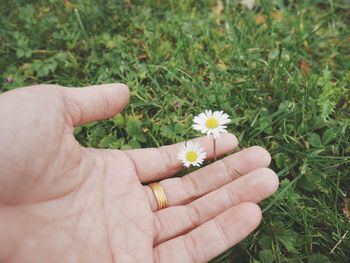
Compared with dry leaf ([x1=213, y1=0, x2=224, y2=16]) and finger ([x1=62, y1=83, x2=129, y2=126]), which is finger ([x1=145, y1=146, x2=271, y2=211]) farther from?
dry leaf ([x1=213, y1=0, x2=224, y2=16])

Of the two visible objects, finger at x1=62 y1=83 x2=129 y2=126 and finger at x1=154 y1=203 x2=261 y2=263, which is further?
finger at x1=62 y1=83 x2=129 y2=126

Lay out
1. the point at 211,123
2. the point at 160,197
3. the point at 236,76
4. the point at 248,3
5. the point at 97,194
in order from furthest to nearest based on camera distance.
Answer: the point at 248,3 < the point at 236,76 < the point at 211,123 < the point at 160,197 < the point at 97,194

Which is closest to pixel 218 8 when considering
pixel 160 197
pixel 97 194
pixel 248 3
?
pixel 248 3

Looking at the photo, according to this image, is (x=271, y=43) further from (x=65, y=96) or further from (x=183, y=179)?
(x=65, y=96)

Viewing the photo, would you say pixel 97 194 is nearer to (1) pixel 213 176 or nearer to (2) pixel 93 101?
(2) pixel 93 101

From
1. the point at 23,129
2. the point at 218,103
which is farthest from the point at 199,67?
the point at 23,129

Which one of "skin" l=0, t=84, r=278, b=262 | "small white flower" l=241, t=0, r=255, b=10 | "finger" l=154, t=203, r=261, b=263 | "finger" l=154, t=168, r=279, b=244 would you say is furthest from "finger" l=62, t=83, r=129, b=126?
"small white flower" l=241, t=0, r=255, b=10

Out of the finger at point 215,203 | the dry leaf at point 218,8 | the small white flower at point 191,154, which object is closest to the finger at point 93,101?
the small white flower at point 191,154
